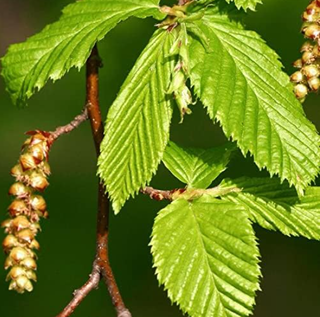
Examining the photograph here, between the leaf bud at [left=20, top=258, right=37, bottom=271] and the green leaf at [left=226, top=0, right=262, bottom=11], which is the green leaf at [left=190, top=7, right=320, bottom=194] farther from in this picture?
the leaf bud at [left=20, top=258, right=37, bottom=271]

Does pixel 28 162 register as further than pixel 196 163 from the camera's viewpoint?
No

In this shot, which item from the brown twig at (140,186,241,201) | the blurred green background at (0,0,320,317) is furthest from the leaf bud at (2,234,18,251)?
the blurred green background at (0,0,320,317)

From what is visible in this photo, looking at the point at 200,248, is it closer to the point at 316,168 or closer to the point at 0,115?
the point at 316,168

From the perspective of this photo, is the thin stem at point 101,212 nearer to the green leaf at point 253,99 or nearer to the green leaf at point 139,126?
the green leaf at point 139,126

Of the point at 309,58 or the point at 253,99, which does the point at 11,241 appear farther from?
the point at 309,58

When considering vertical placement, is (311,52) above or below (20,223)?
above

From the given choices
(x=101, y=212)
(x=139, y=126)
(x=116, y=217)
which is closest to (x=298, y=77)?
(x=139, y=126)
